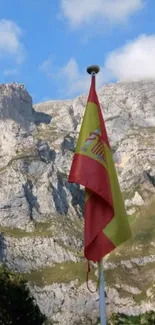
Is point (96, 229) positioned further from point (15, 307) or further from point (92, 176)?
point (15, 307)

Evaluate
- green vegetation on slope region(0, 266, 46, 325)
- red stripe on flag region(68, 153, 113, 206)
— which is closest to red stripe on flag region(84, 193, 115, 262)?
red stripe on flag region(68, 153, 113, 206)

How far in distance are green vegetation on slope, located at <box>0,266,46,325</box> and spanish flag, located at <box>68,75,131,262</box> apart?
53344mm

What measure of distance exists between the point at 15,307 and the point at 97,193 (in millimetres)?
55233

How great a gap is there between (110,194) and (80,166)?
1.54 meters

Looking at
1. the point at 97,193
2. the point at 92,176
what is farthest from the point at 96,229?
the point at 92,176

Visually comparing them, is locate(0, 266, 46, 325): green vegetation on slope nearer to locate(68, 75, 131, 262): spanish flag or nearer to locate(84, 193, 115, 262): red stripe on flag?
locate(84, 193, 115, 262): red stripe on flag

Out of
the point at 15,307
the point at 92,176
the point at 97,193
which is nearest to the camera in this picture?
the point at 97,193

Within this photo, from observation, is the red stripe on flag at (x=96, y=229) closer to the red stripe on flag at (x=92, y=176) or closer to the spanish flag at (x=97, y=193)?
the spanish flag at (x=97, y=193)

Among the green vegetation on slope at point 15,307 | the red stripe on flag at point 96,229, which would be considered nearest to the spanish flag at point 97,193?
the red stripe on flag at point 96,229

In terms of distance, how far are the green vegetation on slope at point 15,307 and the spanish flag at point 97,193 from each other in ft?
175

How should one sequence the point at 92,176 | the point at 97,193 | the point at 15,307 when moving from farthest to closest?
the point at 15,307, the point at 92,176, the point at 97,193

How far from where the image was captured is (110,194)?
18938 mm

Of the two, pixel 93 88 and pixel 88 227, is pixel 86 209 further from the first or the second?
pixel 93 88

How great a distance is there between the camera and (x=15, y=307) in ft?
229
